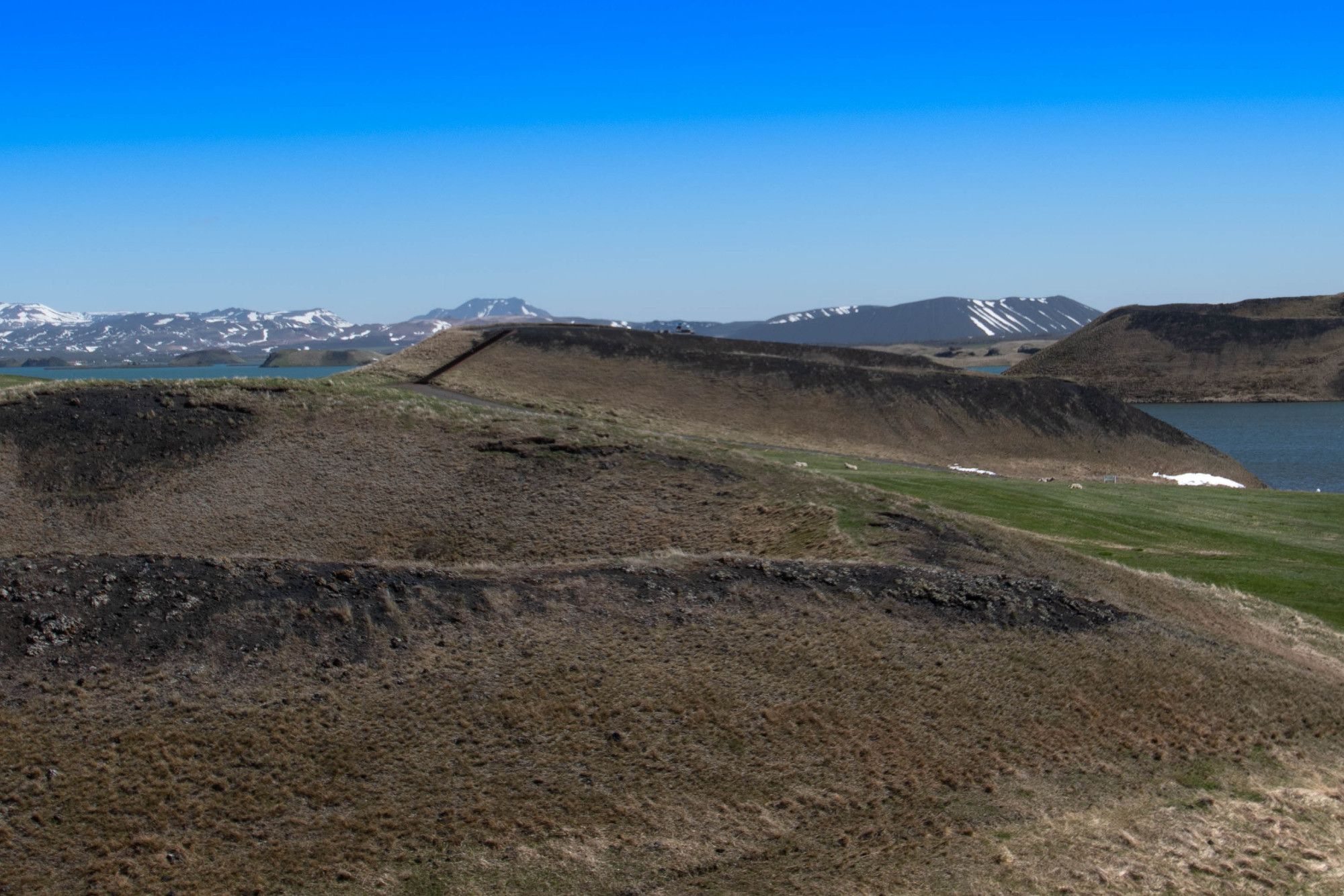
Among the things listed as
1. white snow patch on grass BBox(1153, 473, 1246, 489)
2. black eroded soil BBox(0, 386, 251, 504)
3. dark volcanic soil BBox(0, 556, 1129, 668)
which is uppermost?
black eroded soil BBox(0, 386, 251, 504)

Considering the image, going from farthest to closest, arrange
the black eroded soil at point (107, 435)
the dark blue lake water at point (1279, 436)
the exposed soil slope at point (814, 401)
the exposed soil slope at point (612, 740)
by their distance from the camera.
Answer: the dark blue lake water at point (1279, 436), the exposed soil slope at point (814, 401), the black eroded soil at point (107, 435), the exposed soil slope at point (612, 740)

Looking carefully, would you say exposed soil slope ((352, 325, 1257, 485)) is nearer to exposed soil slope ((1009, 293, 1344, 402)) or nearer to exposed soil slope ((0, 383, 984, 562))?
exposed soil slope ((0, 383, 984, 562))

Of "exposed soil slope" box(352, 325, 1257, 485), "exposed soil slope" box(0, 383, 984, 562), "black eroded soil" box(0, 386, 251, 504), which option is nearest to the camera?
"exposed soil slope" box(0, 383, 984, 562)

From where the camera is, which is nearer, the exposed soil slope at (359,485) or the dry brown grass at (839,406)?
the exposed soil slope at (359,485)

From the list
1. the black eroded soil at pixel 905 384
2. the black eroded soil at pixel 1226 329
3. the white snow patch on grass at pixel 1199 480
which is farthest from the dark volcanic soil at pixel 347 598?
the black eroded soil at pixel 1226 329

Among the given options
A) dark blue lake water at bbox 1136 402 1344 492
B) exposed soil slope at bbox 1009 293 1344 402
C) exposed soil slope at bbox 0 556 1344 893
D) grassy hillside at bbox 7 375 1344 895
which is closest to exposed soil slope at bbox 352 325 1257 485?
dark blue lake water at bbox 1136 402 1344 492

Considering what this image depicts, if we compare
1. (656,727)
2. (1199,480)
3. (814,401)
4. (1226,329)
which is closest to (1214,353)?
(1226,329)

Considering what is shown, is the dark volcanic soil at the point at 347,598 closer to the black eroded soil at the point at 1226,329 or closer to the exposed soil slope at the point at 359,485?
the exposed soil slope at the point at 359,485

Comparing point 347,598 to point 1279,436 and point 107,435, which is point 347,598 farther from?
point 1279,436
